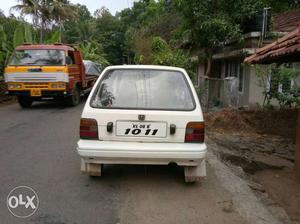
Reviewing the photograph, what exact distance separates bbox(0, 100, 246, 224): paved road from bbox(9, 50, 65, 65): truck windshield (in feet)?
22.3

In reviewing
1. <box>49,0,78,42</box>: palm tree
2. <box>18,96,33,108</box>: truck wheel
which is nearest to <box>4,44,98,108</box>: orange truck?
<box>18,96,33,108</box>: truck wheel

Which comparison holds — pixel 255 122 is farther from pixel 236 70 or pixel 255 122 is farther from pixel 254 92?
pixel 236 70

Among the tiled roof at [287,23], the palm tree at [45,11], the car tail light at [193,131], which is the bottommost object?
the car tail light at [193,131]

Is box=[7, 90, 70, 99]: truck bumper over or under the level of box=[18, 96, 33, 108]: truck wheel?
over

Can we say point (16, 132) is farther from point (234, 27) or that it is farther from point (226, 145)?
point (234, 27)

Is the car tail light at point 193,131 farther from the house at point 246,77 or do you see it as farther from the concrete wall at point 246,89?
the concrete wall at point 246,89

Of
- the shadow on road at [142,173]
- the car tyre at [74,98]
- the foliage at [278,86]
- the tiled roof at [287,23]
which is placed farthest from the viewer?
the car tyre at [74,98]

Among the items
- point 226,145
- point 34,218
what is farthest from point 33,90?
point 34,218

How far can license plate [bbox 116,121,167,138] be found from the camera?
17.2ft

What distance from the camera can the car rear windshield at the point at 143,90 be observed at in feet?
17.9

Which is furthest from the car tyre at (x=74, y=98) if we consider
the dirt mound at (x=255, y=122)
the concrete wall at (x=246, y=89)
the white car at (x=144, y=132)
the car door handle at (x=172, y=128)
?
the car door handle at (x=172, y=128)

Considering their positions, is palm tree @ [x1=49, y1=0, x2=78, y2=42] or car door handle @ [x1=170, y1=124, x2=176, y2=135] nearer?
car door handle @ [x1=170, y1=124, x2=176, y2=135]

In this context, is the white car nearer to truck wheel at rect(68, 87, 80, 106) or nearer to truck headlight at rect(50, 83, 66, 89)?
truck headlight at rect(50, 83, 66, 89)

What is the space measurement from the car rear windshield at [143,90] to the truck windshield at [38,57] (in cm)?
913
